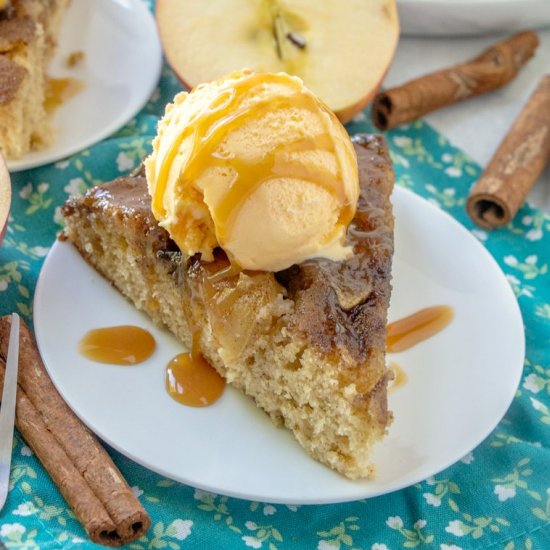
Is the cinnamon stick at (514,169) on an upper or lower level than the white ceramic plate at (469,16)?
lower

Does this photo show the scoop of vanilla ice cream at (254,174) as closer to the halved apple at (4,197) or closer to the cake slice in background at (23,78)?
the halved apple at (4,197)

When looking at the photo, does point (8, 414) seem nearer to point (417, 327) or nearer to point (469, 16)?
point (417, 327)

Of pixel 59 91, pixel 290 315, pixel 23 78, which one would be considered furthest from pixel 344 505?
pixel 59 91

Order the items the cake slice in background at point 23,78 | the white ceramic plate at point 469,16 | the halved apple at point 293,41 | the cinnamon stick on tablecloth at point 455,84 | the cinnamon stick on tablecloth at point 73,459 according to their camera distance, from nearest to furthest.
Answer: the cinnamon stick on tablecloth at point 73,459 → the cake slice in background at point 23,78 → the halved apple at point 293,41 → the cinnamon stick on tablecloth at point 455,84 → the white ceramic plate at point 469,16

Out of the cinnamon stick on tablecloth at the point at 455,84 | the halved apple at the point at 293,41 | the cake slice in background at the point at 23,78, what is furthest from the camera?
the cinnamon stick on tablecloth at the point at 455,84

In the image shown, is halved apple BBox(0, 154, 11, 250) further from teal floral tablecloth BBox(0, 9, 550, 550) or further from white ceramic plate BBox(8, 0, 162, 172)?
white ceramic plate BBox(8, 0, 162, 172)

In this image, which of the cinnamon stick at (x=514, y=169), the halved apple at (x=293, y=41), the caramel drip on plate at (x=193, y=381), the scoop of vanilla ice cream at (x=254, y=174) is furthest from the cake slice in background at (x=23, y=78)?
the cinnamon stick at (x=514, y=169)

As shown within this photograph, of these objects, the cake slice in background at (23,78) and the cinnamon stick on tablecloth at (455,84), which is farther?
the cinnamon stick on tablecloth at (455,84)
